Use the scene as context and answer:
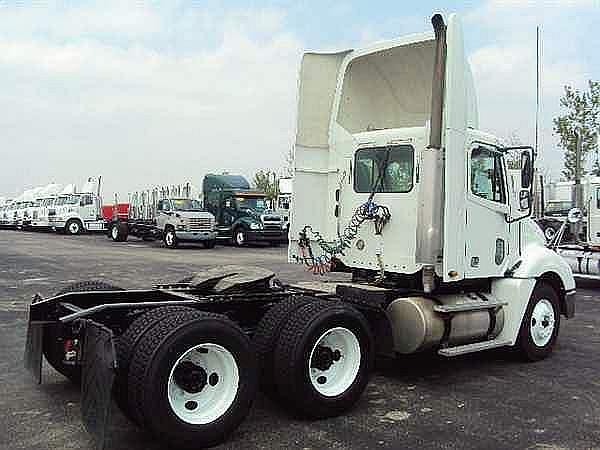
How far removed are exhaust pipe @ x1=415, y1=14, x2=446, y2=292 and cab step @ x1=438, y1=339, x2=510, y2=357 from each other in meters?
0.64

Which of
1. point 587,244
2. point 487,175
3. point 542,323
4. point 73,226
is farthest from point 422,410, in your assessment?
point 73,226

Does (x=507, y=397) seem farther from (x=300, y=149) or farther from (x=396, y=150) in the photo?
(x=300, y=149)

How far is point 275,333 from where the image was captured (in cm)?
545

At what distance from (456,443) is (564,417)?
1.26 m

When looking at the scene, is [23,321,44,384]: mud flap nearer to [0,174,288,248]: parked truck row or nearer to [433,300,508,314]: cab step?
[433,300,508,314]: cab step

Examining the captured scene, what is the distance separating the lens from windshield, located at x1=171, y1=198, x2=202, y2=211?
29445 mm

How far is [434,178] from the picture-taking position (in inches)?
258

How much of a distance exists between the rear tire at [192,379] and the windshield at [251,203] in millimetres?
25712

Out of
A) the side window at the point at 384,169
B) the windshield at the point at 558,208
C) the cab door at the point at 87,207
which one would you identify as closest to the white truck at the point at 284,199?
the windshield at the point at 558,208

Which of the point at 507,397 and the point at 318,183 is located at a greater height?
the point at 318,183

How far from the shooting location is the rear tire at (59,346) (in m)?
5.52

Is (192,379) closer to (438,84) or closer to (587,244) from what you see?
(438,84)

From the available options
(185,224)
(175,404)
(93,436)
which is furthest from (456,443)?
(185,224)

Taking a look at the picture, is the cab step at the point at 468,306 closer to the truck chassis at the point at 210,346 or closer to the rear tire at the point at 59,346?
the truck chassis at the point at 210,346
